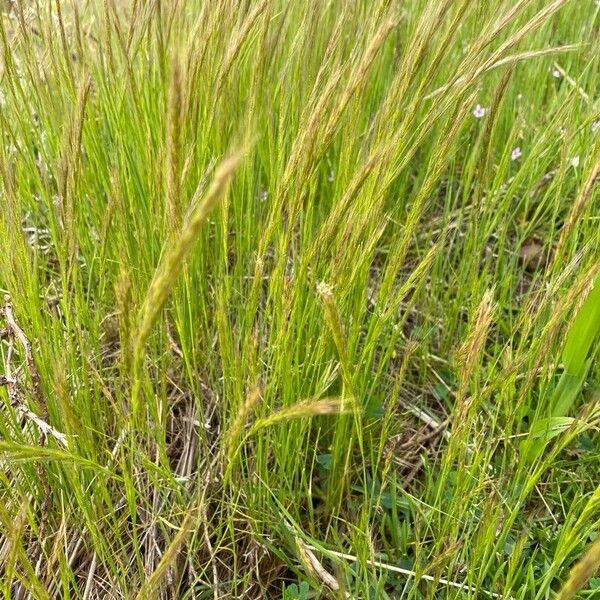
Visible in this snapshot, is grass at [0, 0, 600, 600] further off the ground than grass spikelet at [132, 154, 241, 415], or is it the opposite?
grass spikelet at [132, 154, 241, 415]

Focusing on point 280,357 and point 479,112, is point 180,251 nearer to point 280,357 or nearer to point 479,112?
point 280,357

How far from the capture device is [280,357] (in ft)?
3.37

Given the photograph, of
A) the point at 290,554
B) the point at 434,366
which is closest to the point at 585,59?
the point at 434,366

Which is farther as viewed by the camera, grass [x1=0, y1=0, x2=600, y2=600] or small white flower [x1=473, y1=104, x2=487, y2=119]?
small white flower [x1=473, y1=104, x2=487, y2=119]

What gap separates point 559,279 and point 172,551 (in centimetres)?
59

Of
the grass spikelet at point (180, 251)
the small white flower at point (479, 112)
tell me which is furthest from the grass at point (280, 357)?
the small white flower at point (479, 112)

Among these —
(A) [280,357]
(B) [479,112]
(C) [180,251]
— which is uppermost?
(C) [180,251]

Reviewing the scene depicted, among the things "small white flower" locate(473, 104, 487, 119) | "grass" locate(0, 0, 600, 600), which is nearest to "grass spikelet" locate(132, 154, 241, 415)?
"grass" locate(0, 0, 600, 600)

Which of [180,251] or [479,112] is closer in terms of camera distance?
[180,251]

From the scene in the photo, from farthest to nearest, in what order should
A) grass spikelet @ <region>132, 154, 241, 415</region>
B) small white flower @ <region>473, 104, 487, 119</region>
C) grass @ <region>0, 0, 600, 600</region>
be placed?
small white flower @ <region>473, 104, 487, 119</region> → grass @ <region>0, 0, 600, 600</region> → grass spikelet @ <region>132, 154, 241, 415</region>

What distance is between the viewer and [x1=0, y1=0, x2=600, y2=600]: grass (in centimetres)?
90

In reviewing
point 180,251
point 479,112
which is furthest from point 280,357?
point 479,112

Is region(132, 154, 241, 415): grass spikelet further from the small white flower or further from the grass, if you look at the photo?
the small white flower

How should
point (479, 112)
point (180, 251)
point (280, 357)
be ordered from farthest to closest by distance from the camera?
point (479, 112)
point (280, 357)
point (180, 251)
